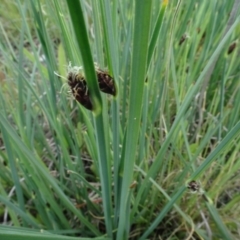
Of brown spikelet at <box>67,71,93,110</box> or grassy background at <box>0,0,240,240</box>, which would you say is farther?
grassy background at <box>0,0,240,240</box>

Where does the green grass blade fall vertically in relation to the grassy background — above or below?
above

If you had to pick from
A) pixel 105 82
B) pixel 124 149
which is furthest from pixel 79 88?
pixel 124 149

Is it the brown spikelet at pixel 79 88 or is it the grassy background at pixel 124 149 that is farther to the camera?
the grassy background at pixel 124 149

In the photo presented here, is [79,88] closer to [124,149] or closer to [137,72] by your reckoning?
[137,72]

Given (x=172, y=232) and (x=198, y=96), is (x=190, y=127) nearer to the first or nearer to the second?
(x=198, y=96)

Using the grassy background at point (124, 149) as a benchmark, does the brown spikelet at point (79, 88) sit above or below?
above

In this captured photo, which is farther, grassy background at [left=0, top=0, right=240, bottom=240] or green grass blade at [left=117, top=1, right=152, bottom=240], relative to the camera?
grassy background at [left=0, top=0, right=240, bottom=240]
